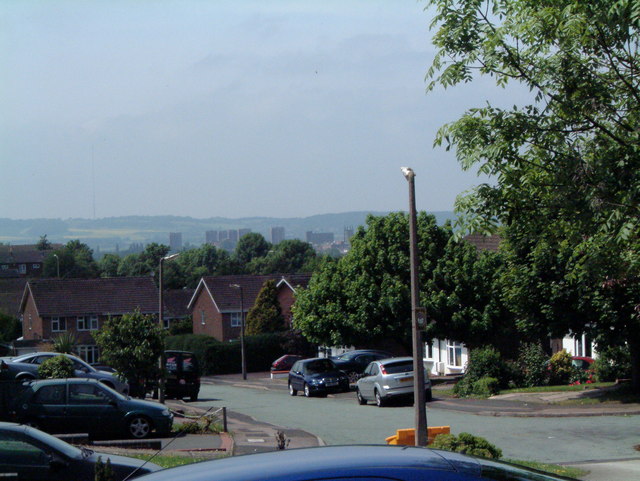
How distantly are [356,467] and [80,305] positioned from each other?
72.3 metres

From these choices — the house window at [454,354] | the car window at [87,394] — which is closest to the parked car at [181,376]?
the car window at [87,394]

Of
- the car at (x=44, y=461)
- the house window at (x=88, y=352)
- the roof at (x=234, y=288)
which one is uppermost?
the roof at (x=234, y=288)

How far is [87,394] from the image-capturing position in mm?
19562

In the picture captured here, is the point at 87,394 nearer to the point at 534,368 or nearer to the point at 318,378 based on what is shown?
the point at 318,378

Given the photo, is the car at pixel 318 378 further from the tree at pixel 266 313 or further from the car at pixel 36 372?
the tree at pixel 266 313

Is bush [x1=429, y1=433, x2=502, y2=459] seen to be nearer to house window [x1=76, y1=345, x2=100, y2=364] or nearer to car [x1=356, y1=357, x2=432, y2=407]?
car [x1=356, y1=357, x2=432, y2=407]

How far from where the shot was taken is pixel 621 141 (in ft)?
39.4

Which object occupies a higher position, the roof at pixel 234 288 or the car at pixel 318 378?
the roof at pixel 234 288

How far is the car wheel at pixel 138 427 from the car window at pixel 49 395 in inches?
68.2

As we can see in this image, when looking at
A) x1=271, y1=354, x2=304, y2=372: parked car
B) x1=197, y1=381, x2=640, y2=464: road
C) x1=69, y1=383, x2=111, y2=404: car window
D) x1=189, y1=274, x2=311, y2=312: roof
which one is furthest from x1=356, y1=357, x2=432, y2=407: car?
x1=189, y1=274, x2=311, y2=312: roof

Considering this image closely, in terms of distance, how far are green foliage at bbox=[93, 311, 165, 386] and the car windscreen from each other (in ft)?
27.1

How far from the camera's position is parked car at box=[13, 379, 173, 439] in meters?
19.2

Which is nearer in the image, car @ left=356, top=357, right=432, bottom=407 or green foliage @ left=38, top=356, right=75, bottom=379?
green foliage @ left=38, top=356, right=75, bottom=379

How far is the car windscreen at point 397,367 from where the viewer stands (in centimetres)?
2983
